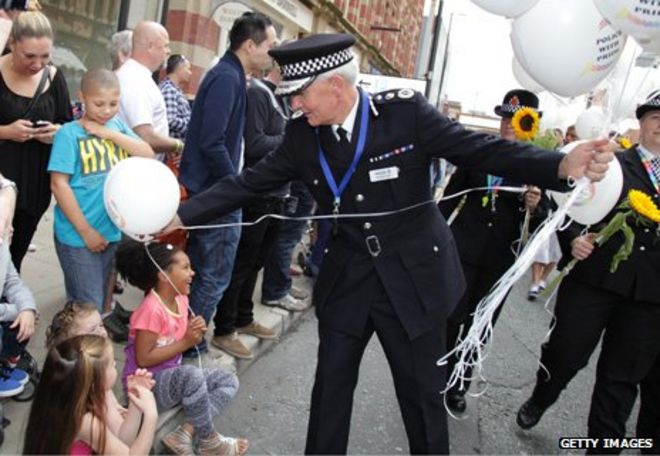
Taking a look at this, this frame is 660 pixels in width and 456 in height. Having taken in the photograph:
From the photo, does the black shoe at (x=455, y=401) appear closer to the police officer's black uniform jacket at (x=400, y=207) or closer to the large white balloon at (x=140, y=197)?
the police officer's black uniform jacket at (x=400, y=207)

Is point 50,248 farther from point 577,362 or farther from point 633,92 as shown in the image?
point 633,92

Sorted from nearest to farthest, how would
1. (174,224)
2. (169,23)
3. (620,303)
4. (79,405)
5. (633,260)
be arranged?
1. (79,405)
2. (174,224)
3. (633,260)
4. (620,303)
5. (169,23)

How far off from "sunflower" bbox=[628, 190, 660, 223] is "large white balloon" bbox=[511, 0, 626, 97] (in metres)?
0.62

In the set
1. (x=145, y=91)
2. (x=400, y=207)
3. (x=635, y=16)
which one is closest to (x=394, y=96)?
(x=400, y=207)

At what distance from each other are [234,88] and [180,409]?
6.05 ft

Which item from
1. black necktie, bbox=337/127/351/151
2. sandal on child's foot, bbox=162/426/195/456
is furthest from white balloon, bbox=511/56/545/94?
sandal on child's foot, bbox=162/426/195/456

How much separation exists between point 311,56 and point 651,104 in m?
1.87

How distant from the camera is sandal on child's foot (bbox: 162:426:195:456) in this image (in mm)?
2994

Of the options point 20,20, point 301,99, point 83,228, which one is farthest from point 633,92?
point 20,20

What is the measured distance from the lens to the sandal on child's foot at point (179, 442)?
2.99 m

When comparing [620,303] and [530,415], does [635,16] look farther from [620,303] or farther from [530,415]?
[530,415]

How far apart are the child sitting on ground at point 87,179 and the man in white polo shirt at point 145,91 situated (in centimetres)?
65

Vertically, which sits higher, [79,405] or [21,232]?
[21,232]

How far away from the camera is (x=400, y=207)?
8.14 ft
